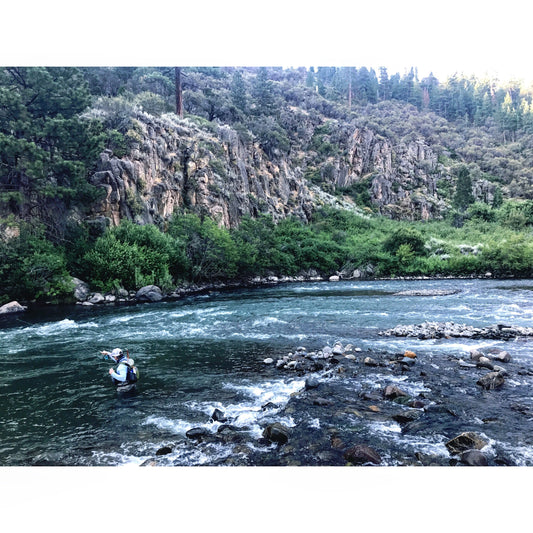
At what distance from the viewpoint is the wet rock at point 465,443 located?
3215 mm

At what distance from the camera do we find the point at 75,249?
13516mm

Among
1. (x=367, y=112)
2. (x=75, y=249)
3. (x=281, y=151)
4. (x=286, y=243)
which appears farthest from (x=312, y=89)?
(x=75, y=249)

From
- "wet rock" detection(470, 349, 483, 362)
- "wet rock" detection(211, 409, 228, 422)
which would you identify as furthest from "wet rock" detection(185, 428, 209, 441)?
"wet rock" detection(470, 349, 483, 362)

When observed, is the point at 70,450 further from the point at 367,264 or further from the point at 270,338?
the point at 367,264

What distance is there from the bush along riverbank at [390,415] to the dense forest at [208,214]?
1031 centimetres

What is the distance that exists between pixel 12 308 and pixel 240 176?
17.9m

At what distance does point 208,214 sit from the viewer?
21078 millimetres

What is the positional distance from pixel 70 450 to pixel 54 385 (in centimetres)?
206

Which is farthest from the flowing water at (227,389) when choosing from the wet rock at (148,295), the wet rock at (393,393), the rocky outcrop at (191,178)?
the rocky outcrop at (191,178)

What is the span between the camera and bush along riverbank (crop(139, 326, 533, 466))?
323cm

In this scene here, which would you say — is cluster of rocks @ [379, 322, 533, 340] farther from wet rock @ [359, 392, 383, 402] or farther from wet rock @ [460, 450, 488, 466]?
wet rock @ [460, 450, 488, 466]

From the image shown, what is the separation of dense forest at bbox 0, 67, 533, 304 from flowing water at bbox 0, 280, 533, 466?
424 cm

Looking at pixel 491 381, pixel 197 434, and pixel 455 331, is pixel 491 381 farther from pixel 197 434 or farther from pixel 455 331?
pixel 197 434

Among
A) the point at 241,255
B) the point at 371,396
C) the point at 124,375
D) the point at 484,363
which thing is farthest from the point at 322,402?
the point at 241,255
